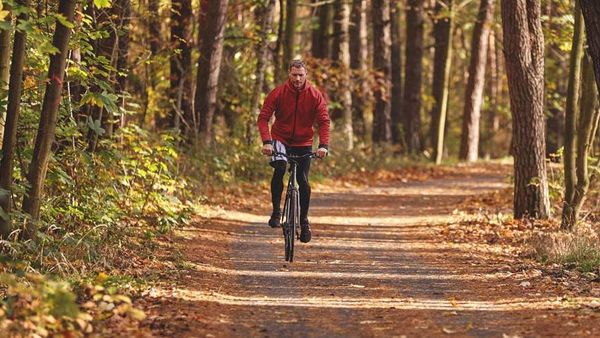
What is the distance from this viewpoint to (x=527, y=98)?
52.3 feet

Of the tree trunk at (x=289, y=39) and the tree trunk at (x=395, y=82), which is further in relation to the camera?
the tree trunk at (x=395, y=82)

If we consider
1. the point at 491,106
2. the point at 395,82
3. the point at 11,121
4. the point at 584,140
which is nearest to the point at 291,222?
the point at 11,121

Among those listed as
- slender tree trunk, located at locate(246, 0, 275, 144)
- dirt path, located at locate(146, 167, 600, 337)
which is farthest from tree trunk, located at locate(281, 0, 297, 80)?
dirt path, located at locate(146, 167, 600, 337)

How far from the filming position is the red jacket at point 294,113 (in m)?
12.0

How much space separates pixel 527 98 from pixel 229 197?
6.09 meters

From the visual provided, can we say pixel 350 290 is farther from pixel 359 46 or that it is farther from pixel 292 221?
pixel 359 46

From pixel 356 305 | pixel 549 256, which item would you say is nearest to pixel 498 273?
pixel 549 256

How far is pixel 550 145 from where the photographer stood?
36.8 meters

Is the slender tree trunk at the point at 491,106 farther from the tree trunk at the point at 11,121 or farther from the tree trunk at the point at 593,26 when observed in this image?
the tree trunk at the point at 11,121

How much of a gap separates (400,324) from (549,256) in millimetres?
4096

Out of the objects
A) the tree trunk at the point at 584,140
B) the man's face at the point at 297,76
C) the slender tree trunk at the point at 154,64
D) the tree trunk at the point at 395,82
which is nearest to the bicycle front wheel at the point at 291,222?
the man's face at the point at 297,76

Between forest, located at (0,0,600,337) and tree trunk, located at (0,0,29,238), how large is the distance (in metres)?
0.02

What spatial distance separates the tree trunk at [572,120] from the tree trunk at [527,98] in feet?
2.49

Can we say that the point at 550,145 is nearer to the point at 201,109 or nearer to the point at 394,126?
the point at 394,126
